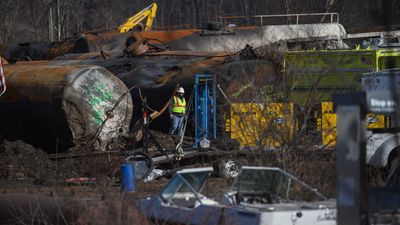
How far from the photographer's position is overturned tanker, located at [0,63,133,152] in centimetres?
1811

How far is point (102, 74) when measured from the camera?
19.0 metres

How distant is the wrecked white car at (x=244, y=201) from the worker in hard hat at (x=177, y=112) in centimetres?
985

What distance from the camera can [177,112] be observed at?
63.6ft

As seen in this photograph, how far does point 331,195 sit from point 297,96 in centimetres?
288

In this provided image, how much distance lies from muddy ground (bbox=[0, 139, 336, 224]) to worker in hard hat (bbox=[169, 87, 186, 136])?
3.08 metres

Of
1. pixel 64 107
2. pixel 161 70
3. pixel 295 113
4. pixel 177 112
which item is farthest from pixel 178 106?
pixel 295 113

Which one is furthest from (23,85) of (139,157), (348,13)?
(348,13)

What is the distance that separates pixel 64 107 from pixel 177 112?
280cm

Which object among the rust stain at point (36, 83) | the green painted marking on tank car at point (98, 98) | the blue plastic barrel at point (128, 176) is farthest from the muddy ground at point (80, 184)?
the green painted marking on tank car at point (98, 98)

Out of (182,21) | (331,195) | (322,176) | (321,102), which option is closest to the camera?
(331,195)

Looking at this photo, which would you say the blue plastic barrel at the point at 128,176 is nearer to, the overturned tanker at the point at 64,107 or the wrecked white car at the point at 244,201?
the wrecked white car at the point at 244,201

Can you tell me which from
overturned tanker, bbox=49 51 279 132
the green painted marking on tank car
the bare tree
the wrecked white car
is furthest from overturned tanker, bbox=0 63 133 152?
the bare tree

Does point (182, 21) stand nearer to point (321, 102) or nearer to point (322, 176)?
point (321, 102)

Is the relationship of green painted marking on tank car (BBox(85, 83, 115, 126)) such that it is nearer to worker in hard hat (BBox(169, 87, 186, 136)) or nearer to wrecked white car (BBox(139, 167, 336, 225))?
worker in hard hat (BBox(169, 87, 186, 136))
